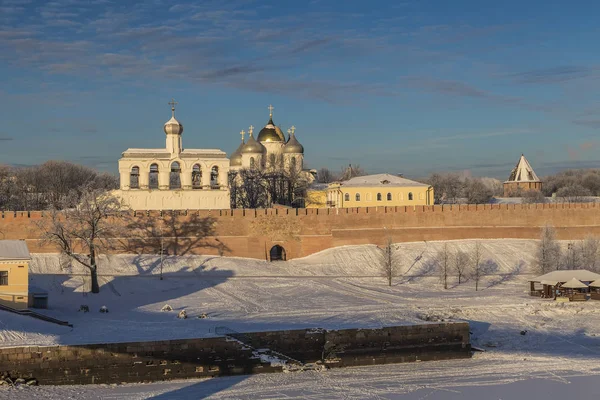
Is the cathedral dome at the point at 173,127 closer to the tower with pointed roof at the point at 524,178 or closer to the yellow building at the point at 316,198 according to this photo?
the yellow building at the point at 316,198

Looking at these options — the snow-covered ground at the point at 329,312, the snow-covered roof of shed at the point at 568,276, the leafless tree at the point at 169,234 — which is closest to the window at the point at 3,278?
the snow-covered ground at the point at 329,312

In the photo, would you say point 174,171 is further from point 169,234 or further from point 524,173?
point 524,173

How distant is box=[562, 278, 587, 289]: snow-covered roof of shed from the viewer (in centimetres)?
2759

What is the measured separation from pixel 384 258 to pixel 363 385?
44.4 ft

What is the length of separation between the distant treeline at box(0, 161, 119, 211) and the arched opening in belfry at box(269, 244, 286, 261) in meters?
14.7

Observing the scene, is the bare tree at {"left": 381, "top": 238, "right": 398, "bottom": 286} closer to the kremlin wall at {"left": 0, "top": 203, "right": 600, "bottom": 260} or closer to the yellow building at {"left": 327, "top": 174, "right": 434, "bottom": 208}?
the kremlin wall at {"left": 0, "top": 203, "right": 600, "bottom": 260}

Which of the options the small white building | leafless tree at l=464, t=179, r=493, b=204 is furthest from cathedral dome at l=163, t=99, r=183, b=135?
leafless tree at l=464, t=179, r=493, b=204

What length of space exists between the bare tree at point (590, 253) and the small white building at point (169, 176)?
14720 millimetres

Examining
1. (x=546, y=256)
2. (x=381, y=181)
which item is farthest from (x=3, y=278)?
(x=381, y=181)

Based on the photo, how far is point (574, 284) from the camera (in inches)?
1088

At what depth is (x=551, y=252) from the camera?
33.0 m


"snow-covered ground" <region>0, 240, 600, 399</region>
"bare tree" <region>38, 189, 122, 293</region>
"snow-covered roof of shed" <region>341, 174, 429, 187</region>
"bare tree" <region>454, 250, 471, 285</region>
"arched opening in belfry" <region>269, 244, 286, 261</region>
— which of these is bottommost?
"snow-covered ground" <region>0, 240, 600, 399</region>

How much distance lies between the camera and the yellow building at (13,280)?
72.5ft

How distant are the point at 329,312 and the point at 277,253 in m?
13.6
